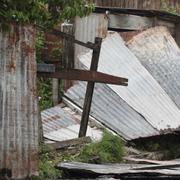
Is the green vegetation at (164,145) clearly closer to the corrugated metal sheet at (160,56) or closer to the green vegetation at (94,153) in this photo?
the corrugated metal sheet at (160,56)

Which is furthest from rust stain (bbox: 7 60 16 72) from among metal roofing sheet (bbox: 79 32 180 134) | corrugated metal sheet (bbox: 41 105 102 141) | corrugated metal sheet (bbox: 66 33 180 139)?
metal roofing sheet (bbox: 79 32 180 134)

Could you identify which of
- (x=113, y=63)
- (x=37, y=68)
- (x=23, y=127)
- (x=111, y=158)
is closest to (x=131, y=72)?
(x=113, y=63)

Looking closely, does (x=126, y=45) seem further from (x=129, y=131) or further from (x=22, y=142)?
(x=22, y=142)

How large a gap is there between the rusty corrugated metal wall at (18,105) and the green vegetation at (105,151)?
1413mm

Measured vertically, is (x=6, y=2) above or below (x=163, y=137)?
above

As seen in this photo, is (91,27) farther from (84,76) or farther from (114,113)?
(84,76)

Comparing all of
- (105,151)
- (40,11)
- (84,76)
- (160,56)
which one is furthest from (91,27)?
(40,11)

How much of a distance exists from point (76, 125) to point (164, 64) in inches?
107

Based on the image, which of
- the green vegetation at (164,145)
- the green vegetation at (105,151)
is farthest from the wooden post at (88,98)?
the green vegetation at (164,145)

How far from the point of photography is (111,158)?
27.6 feet

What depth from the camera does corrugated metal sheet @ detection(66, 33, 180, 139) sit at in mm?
10484

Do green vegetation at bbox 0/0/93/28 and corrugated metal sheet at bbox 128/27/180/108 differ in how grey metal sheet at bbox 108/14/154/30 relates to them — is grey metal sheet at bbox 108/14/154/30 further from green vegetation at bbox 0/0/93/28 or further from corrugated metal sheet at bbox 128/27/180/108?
green vegetation at bbox 0/0/93/28

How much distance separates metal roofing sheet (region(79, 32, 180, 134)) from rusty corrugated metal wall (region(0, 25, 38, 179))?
380cm

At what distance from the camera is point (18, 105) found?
6.84 m
